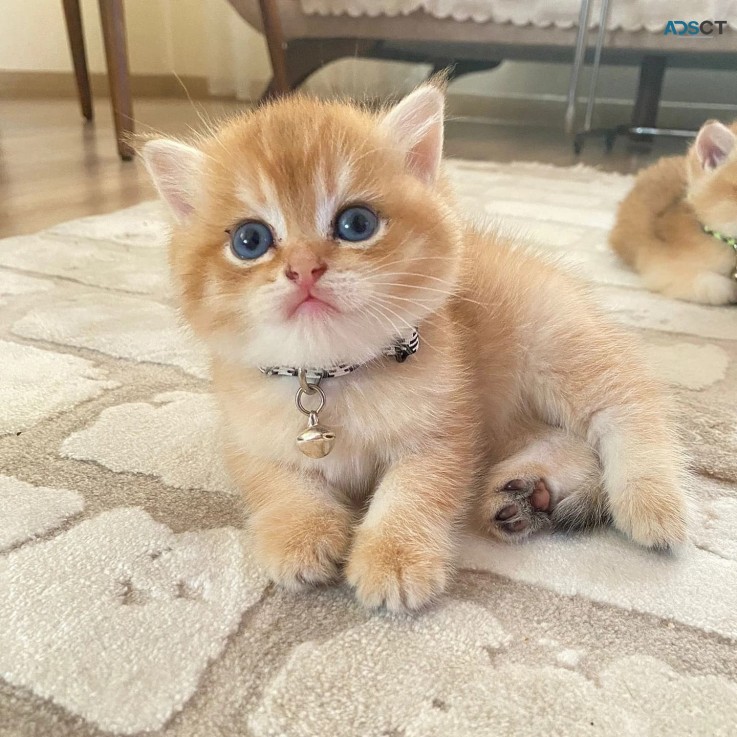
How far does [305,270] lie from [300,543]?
245 millimetres

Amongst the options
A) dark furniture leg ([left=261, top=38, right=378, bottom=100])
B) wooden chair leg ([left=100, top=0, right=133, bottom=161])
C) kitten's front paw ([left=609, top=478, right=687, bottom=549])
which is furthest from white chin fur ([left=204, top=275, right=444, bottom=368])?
dark furniture leg ([left=261, top=38, right=378, bottom=100])

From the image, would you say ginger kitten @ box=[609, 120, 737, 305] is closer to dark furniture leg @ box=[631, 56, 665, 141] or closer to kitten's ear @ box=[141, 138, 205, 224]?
kitten's ear @ box=[141, 138, 205, 224]

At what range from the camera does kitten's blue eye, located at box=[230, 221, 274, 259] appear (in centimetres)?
62

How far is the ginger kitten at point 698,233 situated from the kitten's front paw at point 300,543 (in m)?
1.17

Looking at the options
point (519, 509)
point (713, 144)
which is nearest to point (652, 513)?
point (519, 509)

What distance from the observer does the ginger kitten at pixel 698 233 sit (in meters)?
A: 1.52

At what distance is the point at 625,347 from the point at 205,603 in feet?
1.92

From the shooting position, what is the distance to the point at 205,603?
0.60m

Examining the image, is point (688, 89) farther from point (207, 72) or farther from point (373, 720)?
point (373, 720)

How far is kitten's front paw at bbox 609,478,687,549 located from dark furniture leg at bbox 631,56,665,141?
3384mm

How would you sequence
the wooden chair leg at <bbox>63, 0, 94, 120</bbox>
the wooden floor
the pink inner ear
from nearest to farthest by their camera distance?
the pink inner ear → the wooden floor → the wooden chair leg at <bbox>63, 0, 94, 120</bbox>

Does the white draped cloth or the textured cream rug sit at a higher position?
the white draped cloth

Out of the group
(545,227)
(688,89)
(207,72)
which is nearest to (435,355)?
(545,227)

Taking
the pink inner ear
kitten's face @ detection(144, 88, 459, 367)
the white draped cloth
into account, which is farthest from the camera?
the white draped cloth
